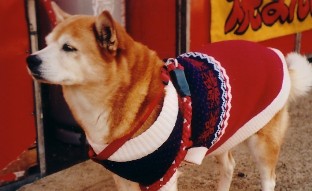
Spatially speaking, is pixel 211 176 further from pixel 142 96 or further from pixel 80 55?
pixel 80 55

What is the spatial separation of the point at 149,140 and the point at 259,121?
0.85 metres

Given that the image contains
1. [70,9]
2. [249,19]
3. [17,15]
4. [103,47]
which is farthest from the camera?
[249,19]

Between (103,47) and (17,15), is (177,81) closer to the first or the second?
(103,47)

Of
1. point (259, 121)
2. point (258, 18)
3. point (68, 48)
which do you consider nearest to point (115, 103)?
point (68, 48)

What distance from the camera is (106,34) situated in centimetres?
253

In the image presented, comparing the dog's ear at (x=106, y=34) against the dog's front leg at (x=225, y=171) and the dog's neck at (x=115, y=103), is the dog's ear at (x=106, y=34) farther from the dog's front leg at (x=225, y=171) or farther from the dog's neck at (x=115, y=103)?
the dog's front leg at (x=225, y=171)

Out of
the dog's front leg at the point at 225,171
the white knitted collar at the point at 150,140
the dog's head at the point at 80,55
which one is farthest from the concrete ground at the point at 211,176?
the dog's head at the point at 80,55

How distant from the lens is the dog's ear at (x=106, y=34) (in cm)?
248

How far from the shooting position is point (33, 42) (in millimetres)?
3785

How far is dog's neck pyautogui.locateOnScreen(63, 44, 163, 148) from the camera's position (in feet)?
8.46

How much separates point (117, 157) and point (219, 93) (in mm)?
659

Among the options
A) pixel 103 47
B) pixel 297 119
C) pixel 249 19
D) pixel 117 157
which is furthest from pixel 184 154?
pixel 249 19

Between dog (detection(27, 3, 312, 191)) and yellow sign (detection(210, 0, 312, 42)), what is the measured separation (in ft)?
7.32

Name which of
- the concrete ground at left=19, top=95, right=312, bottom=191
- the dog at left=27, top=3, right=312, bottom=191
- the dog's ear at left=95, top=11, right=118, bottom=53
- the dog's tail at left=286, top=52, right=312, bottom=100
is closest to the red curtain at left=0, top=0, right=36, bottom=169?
the concrete ground at left=19, top=95, right=312, bottom=191
